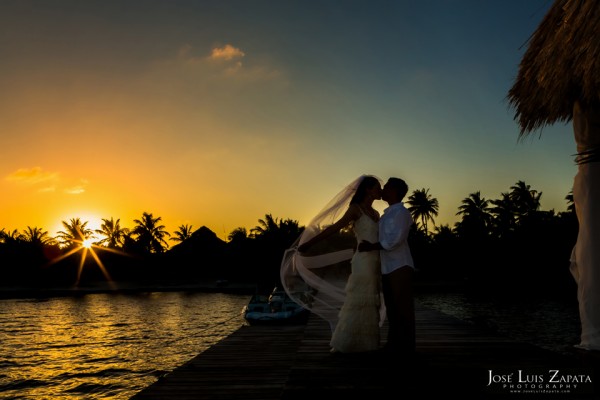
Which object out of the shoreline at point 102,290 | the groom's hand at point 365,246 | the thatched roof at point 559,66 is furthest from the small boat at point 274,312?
the shoreline at point 102,290

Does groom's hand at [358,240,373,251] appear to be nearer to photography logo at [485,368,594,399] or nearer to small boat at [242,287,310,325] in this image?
photography logo at [485,368,594,399]

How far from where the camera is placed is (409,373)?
5676 millimetres

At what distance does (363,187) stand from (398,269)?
1232 millimetres

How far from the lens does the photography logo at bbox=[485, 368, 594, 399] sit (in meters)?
4.79

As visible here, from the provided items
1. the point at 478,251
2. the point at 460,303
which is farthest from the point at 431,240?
the point at 460,303

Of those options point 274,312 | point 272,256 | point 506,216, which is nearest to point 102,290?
point 272,256

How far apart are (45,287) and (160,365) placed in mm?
60424

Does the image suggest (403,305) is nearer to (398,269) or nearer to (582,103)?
(398,269)

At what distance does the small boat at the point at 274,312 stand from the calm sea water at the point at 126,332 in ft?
12.8

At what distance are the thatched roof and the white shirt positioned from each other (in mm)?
2055

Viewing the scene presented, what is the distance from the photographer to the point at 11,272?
8019 centimetres

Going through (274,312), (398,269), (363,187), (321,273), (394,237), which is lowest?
(274,312)

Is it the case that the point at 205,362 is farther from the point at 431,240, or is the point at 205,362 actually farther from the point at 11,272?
the point at 431,240

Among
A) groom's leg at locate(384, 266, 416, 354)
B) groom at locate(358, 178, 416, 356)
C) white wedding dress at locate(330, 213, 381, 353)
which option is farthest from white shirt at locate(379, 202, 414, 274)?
white wedding dress at locate(330, 213, 381, 353)
